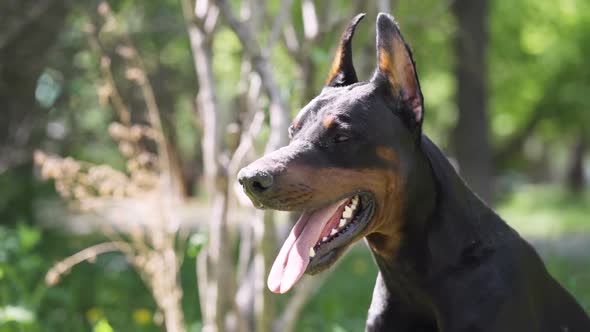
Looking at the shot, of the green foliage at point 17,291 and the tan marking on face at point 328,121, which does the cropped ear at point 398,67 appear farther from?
the green foliage at point 17,291

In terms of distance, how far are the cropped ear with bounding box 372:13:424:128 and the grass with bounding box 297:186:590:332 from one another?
199 centimetres

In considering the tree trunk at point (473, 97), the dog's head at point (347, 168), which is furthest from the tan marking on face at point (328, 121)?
the tree trunk at point (473, 97)

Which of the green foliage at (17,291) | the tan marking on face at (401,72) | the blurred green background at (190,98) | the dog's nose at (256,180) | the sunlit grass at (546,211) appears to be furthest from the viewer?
the sunlit grass at (546,211)

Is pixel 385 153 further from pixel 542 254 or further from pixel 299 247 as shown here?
pixel 542 254

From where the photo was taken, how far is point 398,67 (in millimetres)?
2650

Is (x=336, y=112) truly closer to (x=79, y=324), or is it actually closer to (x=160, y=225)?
(x=160, y=225)

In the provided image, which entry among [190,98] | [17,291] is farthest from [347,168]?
[190,98]

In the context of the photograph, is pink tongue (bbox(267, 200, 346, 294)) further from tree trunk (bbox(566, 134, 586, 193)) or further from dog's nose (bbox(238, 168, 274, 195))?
tree trunk (bbox(566, 134, 586, 193))

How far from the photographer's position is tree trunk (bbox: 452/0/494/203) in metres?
14.4

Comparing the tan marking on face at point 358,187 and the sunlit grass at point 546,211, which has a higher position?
the sunlit grass at point 546,211

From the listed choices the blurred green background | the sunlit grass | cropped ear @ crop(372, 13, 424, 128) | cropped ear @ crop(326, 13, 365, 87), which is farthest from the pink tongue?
the sunlit grass

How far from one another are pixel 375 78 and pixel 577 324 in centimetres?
105

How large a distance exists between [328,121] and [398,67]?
285mm

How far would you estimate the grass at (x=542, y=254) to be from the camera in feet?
20.3
